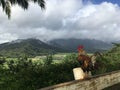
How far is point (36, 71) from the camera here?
610 inches

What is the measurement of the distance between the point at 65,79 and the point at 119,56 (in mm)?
13249

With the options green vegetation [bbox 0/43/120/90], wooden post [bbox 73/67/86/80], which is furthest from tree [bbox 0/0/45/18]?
wooden post [bbox 73/67/86/80]

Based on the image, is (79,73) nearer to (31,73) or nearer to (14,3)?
(31,73)

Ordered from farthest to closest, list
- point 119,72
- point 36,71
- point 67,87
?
1. point 119,72
2. point 36,71
3. point 67,87

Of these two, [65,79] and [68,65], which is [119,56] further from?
[65,79]

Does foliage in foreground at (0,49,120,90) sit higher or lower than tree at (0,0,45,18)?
lower

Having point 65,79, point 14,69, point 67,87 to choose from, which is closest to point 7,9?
point 14,69

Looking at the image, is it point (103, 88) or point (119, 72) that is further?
point (119, 72)

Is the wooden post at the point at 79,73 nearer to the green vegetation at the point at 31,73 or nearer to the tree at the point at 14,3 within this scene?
the green vegetation at the point at 31,73

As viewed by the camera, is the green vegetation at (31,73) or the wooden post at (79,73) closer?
the green vegetation at (31,73)

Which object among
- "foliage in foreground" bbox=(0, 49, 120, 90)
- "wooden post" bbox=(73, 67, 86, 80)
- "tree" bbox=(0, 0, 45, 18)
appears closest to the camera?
"foliage in foreground" bbox=(0, 49, 120, 90)

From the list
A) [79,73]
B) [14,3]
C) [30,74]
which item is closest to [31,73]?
[30,74]

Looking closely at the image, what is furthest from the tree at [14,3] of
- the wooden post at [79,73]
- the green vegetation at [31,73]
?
the wooden post at [79,73]

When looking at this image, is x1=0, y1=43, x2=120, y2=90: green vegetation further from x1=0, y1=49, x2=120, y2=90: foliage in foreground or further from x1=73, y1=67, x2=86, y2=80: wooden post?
x1=73, y1=67, x2=86, y2=80: wooden post
